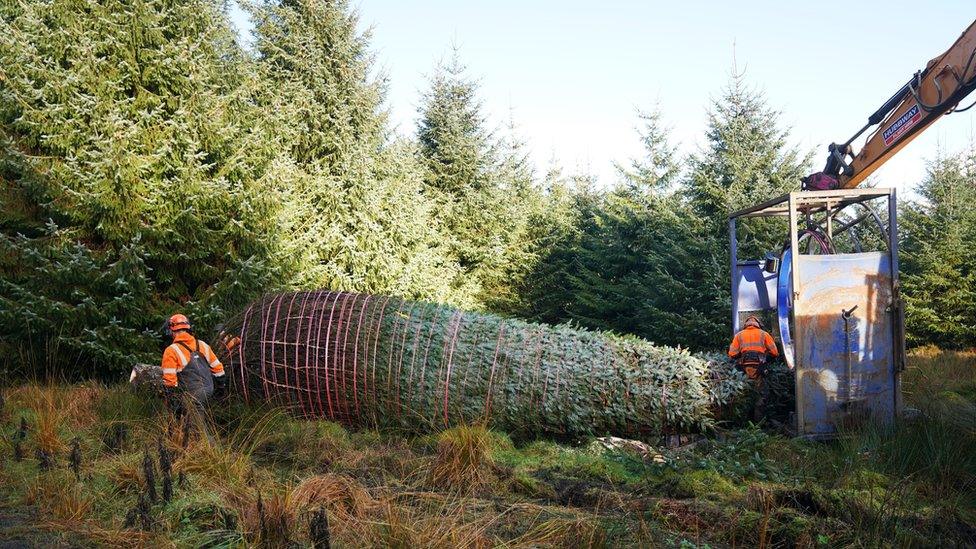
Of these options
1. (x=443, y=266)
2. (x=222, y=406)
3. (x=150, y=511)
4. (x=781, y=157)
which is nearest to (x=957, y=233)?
(x=781, y=157)

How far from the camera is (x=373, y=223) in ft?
50.2

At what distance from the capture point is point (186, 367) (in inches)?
297

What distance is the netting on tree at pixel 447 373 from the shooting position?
Answer: 794 cm

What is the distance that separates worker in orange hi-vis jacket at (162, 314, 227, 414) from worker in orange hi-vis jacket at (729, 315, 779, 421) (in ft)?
19.9

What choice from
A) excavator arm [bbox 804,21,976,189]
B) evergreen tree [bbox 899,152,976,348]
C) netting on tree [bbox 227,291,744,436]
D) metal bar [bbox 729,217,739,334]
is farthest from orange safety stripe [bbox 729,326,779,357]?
evergreen tree [bbox 899,152,976,348]

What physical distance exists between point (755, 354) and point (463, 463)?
4506 mm

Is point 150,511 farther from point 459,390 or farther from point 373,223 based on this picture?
point 373,223

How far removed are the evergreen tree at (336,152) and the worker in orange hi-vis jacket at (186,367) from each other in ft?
20.5

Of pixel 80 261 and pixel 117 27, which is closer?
pixel 80 261

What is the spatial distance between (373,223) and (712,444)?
9.52 m

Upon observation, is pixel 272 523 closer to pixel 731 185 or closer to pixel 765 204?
pixel 765 204

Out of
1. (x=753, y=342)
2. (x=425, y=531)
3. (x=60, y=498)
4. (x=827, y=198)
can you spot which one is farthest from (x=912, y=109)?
(x=60, y=498)

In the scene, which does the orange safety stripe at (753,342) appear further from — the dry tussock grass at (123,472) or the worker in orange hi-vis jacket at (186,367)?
the dry tussock grass at (123,472)

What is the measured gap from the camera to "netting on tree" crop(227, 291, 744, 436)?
794cm
